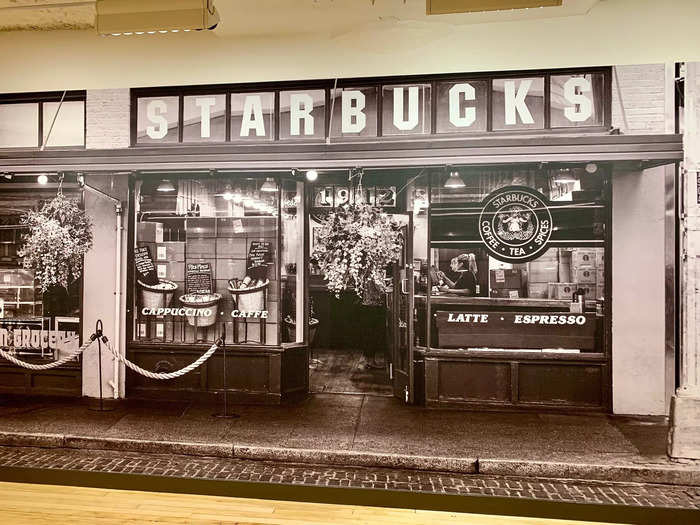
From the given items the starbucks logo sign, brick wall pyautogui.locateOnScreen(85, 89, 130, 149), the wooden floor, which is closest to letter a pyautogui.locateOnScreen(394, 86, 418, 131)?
A: the starbucks logo sign

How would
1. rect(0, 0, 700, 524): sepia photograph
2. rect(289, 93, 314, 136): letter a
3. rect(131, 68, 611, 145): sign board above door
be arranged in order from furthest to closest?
1. rect(289, 93, 314, 136): letter a
2. rect(131, 68, 611, 145): sign board above door
3. rect(0, 0, 700, 524): sepia photograph

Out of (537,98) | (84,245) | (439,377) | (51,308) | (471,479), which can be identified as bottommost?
(471,479)

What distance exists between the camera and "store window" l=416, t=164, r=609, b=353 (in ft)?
23.2

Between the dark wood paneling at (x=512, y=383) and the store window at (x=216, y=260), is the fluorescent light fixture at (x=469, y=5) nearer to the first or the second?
the store window at (x=216, y=260)

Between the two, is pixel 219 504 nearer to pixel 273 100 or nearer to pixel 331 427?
pixel 331 427

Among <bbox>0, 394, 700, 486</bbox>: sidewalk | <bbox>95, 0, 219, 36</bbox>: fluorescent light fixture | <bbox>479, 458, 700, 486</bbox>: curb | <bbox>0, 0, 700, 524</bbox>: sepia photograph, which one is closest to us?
<bbox>95, 0, 219, 36</bbox>: fluorescent light fixture

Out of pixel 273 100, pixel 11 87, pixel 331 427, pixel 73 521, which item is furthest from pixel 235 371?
pixel 11 87

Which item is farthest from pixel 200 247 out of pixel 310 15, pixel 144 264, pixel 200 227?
pixel 310 15

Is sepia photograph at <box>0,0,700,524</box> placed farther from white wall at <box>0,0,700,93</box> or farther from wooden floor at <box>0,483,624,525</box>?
wooden floor at <box>0,483,624,525</box>

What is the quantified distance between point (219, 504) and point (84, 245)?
4.52m

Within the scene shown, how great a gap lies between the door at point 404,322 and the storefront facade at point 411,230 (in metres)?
0.04

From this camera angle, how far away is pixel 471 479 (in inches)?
208

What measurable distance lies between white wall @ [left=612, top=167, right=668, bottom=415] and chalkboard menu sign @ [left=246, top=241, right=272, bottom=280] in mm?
4951

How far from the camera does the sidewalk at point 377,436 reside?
5383 millimetres
